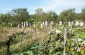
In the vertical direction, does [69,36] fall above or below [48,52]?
above

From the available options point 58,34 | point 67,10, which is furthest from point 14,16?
point 58,34

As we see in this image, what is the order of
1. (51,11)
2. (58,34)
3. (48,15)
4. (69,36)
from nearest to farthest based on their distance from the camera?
(69,36), (58,34), (48,15), (51,11)

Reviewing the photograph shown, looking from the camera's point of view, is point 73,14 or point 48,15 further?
point 48,15

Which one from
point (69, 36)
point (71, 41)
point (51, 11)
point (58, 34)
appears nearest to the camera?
point (71, 41)

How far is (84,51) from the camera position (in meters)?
4.66

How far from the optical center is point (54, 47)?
228 inches

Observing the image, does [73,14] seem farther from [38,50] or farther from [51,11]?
[38,50]

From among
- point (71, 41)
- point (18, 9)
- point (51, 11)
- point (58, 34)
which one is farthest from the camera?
point (18, 9)

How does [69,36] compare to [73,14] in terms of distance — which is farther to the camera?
[73,14]

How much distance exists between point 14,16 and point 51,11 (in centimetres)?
1179

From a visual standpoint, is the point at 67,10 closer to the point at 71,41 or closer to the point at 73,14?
the point at 73,14

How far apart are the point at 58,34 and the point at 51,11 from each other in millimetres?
61560

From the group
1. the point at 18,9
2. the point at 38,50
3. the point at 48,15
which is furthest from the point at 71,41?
the point at 18,9

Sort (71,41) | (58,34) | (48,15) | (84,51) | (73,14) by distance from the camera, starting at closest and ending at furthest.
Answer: (84,51) → (71,41) → (58,34) → (73,14) → (48,15)
